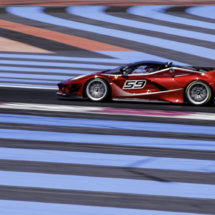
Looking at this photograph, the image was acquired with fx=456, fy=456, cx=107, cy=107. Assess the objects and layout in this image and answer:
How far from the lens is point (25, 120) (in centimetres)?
857

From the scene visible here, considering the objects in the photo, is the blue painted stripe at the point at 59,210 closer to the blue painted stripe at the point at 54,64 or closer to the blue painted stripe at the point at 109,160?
the blue painted stripe at the point at 109,160

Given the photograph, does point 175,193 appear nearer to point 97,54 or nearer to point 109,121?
point 109,121

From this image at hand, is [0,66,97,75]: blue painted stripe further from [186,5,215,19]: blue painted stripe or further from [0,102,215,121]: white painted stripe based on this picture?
[186,5,215,19]: blue painted stripe

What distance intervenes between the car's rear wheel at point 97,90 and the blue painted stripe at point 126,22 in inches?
421

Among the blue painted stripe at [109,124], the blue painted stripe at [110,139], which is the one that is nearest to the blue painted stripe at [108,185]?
the blue painted stripe at [110,139]

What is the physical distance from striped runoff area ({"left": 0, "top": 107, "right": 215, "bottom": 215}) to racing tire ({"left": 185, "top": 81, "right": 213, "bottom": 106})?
2.21 m

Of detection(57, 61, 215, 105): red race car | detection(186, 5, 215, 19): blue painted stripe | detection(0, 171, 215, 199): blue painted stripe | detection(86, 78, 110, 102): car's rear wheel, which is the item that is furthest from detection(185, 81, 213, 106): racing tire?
detection(186, 5, 215, 19): blue painted stripe

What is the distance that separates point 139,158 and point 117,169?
0.58 meters

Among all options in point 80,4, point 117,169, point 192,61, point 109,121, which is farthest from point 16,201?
point 80,4

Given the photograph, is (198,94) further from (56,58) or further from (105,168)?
(56,58)

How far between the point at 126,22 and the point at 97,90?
12.5 m

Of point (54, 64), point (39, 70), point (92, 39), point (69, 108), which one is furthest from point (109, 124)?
point (92, 39)

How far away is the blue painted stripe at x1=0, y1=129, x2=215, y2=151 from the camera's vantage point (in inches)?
264

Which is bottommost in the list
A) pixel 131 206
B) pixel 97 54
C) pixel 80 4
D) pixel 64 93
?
pixel 131 206
